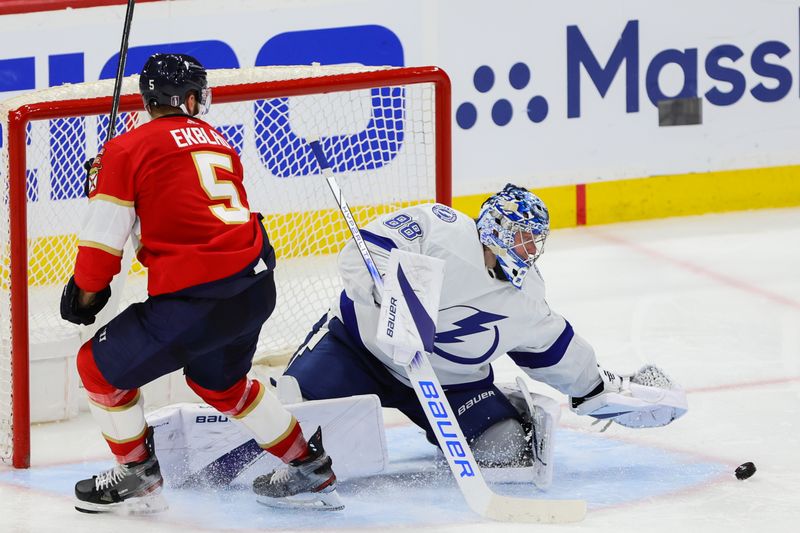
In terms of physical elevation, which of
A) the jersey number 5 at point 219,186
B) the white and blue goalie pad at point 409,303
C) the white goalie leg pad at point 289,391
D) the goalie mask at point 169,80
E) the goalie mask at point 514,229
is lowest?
the white goalie leg pad at point 289,391

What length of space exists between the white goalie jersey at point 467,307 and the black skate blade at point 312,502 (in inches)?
12.9

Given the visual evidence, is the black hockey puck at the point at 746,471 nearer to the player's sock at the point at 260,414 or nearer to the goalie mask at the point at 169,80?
the player's sock at the point at 260,414

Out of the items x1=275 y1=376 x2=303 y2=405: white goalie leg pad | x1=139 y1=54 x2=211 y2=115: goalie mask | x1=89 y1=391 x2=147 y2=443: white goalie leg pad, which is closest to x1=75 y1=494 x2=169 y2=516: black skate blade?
x1=89 y1=391 x2=147 y2=443: white goalie leg pad

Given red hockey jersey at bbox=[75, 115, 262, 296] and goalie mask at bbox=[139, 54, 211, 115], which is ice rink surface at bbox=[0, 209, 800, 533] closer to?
red hockey jersey at bbox=[75, 115, 262, 296]

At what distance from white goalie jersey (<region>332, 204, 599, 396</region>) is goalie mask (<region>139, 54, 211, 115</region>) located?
22.5 inches

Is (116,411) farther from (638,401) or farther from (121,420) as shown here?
(638,401)

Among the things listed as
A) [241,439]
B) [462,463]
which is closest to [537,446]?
[462,463]

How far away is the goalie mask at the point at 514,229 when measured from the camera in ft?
11.2

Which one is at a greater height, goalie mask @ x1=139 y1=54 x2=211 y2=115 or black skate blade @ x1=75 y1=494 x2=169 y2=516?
goalie mask @ x1=139 y1=54 x2=211 y2=115

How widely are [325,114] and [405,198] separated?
1.10 feet

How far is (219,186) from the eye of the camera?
3145mm

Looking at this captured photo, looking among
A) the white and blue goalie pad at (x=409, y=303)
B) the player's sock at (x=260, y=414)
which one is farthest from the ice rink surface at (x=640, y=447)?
the white and blue goalie pad at (x=409, y=303)

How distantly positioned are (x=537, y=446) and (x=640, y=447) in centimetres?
42

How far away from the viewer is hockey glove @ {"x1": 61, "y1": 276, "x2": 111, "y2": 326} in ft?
10.3
